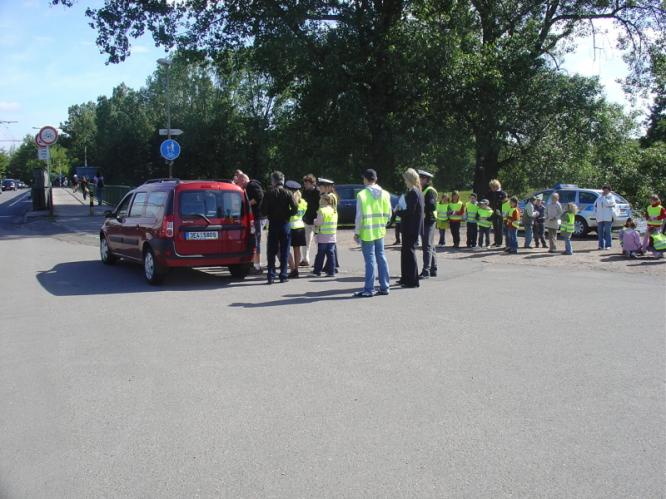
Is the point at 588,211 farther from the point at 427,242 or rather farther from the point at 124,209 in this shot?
the point at 124,209

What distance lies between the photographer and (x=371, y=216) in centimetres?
1012

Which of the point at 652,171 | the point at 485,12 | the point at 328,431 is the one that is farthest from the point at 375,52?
the point at 328,431

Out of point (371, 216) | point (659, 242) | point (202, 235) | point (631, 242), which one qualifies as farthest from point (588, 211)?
point (202, 235)

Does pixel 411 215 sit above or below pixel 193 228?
above

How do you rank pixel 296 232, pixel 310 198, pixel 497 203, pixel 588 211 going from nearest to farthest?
pixel 296 232 < pixel 310 198 < pixel 497 203 < pixel 588 211

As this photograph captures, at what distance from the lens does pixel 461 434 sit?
448cm

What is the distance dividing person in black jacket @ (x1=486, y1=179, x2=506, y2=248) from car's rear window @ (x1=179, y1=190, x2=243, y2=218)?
825 cm

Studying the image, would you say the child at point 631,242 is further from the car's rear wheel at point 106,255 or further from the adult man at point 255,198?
the car's rear wheel at point 106,255

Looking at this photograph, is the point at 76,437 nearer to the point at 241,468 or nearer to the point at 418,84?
the point at 241,468

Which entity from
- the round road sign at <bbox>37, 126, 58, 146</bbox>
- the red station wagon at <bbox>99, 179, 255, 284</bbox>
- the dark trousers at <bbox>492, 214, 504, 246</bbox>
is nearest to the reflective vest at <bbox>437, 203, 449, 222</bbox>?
the dark trousers at <bbox>492, 214, 504, 246</bbox>

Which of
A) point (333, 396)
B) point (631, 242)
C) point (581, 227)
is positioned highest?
Answer: point (581, 227)

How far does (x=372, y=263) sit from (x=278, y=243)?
7.02ft

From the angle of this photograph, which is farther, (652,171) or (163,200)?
(652,171)

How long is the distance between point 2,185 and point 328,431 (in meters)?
96.2
